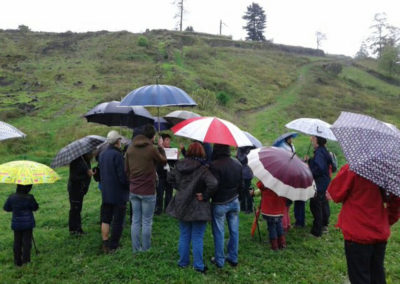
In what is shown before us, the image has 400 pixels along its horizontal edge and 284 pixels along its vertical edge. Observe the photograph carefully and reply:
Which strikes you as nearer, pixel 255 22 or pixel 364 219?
pixel 364 219

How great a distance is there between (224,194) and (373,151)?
2264 mm

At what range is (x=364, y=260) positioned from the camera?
11.9ft

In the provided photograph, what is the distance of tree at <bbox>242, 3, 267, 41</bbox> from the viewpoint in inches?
2749

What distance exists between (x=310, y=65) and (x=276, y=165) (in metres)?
54.2

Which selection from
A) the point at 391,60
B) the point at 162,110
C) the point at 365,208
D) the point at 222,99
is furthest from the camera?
the point at 391,60

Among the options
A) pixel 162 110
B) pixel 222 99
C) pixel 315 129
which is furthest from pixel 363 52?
pixel 315 129

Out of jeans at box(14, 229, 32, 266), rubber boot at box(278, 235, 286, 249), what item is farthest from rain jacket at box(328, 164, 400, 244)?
jeans at box(14, 229, 32, 266)

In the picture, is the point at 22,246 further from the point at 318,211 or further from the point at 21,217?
the point at 318,211

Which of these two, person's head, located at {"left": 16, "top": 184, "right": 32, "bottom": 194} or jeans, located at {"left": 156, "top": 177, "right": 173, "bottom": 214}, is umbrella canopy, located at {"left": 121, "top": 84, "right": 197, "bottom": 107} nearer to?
person's head, located at {"left": 16, "top": 184, "right": 32, "bottom": 194}

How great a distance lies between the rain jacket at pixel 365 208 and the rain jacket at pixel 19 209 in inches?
181

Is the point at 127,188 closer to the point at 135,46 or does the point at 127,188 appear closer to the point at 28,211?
the point at 28,211

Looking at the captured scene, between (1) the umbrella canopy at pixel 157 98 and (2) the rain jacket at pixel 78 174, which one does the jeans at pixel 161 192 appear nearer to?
(2) the rain jacket at pixel 78 174

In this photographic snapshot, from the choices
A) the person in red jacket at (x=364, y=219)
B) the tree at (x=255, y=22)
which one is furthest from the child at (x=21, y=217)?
the tree at (x=255, y=22)

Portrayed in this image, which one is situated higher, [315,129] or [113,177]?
[315,129]
